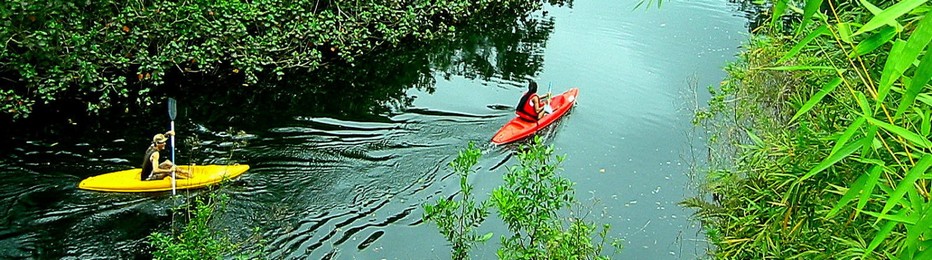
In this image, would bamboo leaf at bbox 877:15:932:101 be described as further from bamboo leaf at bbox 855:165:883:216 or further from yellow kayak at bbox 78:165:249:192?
yellow kayak at bbox 78:165:249:192

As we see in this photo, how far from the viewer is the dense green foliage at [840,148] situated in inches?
53.7

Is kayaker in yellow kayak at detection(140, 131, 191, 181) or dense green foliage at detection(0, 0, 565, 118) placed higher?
dense green foliage at detection(0, 0, 565, 118)

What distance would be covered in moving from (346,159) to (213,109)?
7.64 feet

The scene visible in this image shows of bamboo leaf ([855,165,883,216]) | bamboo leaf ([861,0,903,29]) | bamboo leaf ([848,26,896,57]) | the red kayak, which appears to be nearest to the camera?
bamboo leaf ([861,0,903,29])

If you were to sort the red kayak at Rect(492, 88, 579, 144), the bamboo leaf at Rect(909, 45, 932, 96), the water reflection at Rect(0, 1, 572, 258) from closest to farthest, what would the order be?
the bamboo leaf at Rect(909, 45, 932, 96) → the water reflection at Rect(0, 1, 572, 258) → the red kayak at Rect(492, 88, 579, 144)

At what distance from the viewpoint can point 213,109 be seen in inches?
375

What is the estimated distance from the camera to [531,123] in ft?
31.2

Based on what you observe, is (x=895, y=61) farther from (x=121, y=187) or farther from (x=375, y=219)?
(x=121, y=187)

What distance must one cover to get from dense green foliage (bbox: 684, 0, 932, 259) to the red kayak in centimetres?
288

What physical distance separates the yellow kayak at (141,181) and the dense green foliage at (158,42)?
1.62 meters

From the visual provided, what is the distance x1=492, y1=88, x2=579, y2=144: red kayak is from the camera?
9.12m

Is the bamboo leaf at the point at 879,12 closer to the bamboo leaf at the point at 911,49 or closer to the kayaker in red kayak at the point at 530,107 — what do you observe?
the bamboo leaf at the point at 911,49

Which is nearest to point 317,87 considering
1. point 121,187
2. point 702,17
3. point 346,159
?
point 346,159

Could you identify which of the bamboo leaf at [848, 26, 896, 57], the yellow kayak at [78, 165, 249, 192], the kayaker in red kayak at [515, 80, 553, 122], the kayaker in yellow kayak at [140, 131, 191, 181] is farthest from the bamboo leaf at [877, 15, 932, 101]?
the kayaker in red kayak at [515, 80, 553, 122]
